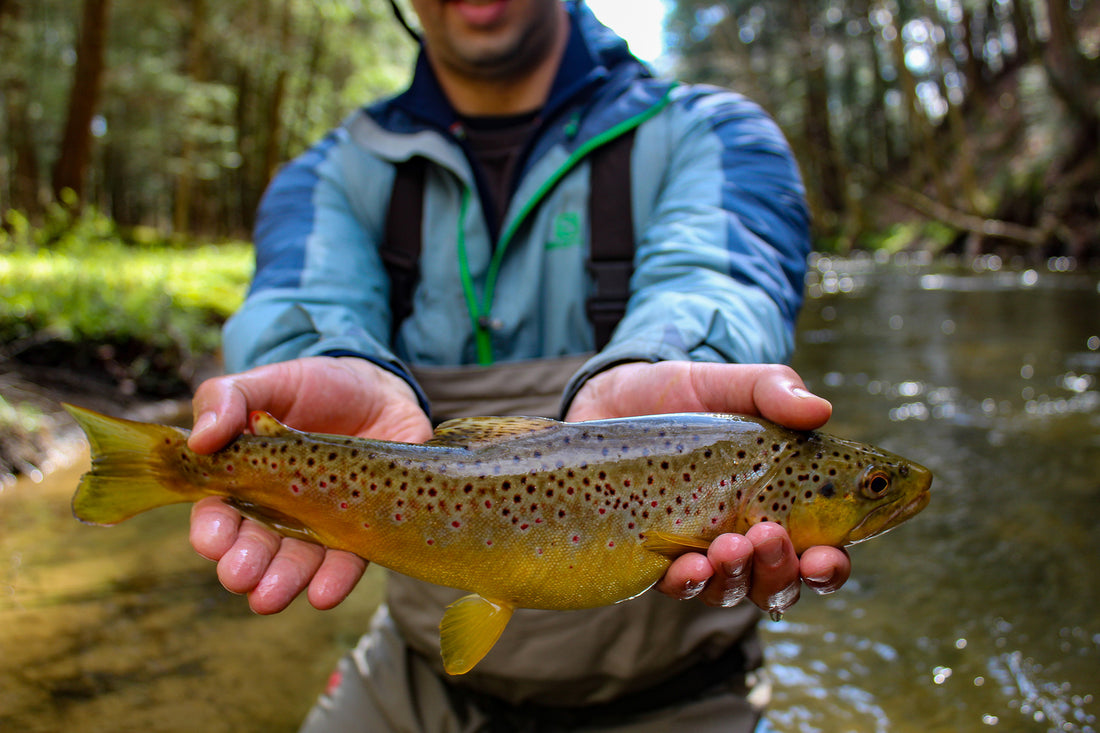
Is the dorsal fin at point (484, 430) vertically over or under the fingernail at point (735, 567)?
over

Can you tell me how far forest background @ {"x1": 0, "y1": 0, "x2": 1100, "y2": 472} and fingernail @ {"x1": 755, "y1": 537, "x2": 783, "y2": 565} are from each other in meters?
6.22

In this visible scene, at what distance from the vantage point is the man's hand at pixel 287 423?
1.93 meters

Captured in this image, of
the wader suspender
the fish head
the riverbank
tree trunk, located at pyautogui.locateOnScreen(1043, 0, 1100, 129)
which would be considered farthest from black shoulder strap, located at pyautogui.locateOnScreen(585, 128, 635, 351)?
tree trunk, located at pyautogui.locateOnScreen(1043, 0, 1100, 129)

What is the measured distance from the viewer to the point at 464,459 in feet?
6.65

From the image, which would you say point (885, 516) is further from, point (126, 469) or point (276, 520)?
point (126, 469)

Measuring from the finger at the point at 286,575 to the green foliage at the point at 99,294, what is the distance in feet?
21.9

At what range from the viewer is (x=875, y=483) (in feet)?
6.51

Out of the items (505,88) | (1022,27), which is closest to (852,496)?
(505,88)

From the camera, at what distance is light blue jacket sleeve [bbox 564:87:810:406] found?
7.65ft

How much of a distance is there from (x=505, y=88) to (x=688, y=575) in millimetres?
2308

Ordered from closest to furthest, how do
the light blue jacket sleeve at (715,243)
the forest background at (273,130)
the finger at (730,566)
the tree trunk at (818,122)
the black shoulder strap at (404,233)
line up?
1. the finger at (730,566)
2. the light blue jacket sleeve at (715,243)
3. the black shoulder strap at (404,233)
4. the forest background at (273,130)
5. the tree trunk at (818,122)

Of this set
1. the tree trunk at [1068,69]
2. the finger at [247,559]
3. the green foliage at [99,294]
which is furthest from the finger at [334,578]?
the tree trunk at [1068,69]

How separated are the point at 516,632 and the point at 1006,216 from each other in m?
25.5

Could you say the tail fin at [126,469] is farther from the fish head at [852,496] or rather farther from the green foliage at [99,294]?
the green foliage at [99,294]
